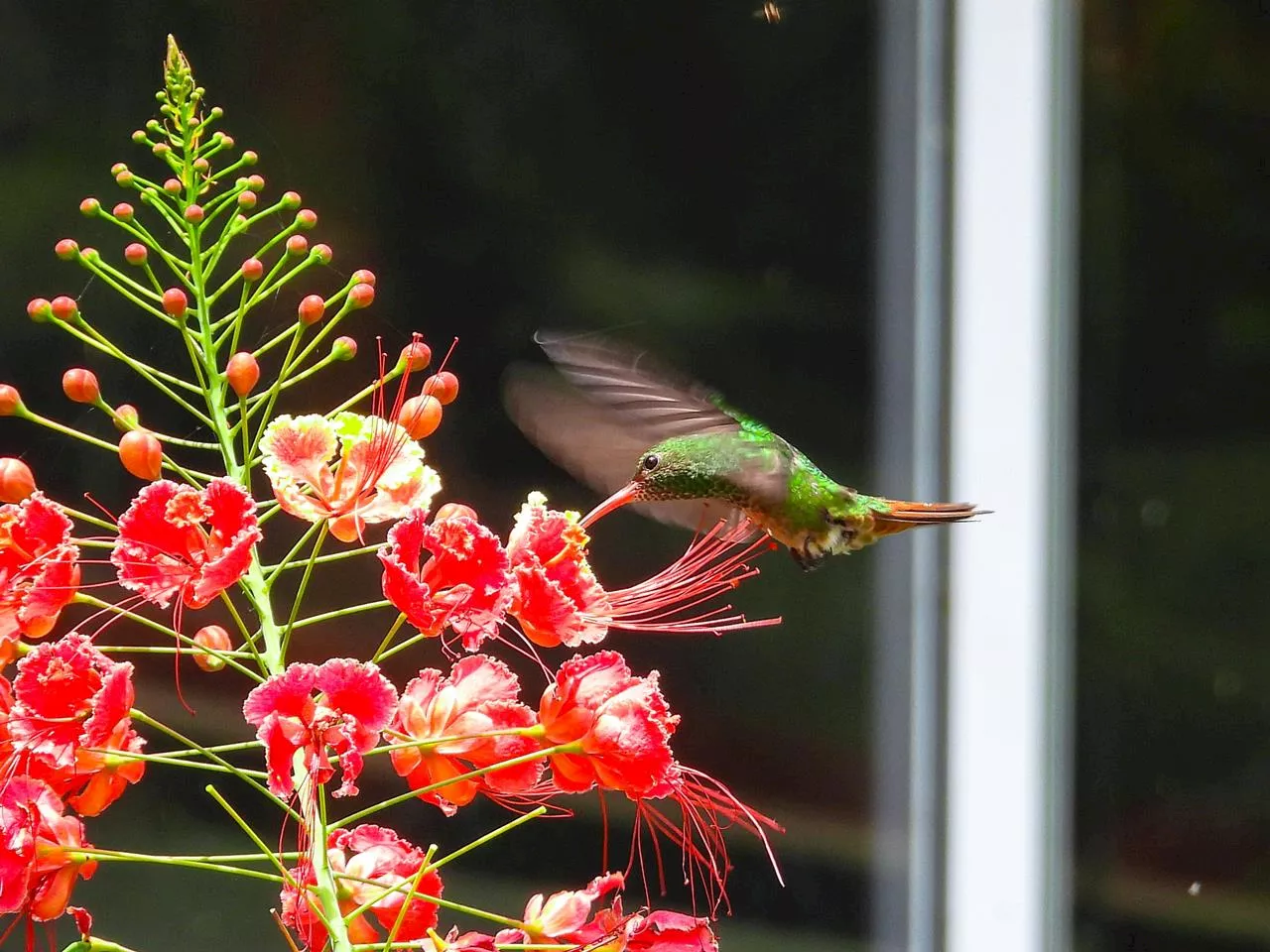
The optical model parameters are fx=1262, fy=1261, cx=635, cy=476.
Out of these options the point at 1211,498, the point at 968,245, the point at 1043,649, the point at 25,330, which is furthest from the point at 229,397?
the point at 1211,498

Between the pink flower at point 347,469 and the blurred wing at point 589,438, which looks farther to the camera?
the blurred wing at point 589,438

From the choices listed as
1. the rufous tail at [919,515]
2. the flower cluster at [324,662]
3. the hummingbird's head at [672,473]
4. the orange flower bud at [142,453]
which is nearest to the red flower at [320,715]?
the flower cluster at [324,662]

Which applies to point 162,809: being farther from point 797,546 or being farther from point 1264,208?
point 1264,208

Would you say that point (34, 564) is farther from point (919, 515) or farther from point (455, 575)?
point (919, 515)

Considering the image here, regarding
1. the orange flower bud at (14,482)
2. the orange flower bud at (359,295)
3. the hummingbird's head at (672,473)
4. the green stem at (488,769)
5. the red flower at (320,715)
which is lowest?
the green stem at (488,769)

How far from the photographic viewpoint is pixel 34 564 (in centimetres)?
48

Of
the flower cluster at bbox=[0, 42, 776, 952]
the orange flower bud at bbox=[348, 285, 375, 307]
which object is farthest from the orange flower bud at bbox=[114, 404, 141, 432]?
the orange flower bud at bbox=[348, 285, 375, 307]

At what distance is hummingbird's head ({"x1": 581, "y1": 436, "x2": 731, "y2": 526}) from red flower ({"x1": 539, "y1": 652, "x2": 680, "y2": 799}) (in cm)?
14

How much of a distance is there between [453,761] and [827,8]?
3.49ft

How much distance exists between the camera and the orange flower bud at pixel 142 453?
1.64 feet

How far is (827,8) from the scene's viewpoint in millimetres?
1357

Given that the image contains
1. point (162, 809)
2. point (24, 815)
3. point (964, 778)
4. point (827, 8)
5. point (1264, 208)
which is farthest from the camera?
point (964, 778)

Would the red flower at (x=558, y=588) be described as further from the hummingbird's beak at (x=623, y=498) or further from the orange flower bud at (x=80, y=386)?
the orange flower bud at (x=80, y=386)

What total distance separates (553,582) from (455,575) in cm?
5
